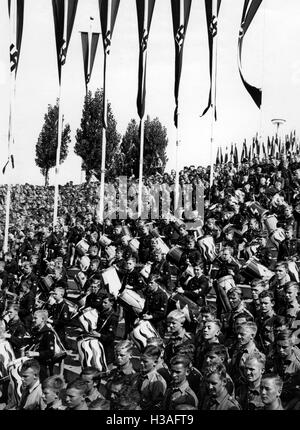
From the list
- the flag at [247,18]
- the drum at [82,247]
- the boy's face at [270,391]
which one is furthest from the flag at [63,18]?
the boy's face at [270,391]

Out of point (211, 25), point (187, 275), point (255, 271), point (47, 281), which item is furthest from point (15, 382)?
point (211, 25)

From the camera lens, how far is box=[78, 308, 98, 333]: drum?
9039mm

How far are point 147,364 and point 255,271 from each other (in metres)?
4.68

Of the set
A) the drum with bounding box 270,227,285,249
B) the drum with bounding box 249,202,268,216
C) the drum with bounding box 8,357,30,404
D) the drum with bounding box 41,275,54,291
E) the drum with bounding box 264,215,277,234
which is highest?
the drum with bounding box 249,202,268,216

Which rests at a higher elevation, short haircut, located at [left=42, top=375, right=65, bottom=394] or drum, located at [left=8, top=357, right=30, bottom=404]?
short haircut, located at [left=42, top=375, right=65, bottom=394]

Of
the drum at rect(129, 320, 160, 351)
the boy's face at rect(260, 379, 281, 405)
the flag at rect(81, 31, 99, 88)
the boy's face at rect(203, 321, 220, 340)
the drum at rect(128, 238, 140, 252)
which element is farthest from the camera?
the flag at rect(81, 31, 99, 88)

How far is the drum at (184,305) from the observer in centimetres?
918

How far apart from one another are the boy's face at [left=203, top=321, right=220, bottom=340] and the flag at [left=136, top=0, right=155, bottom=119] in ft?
40.8

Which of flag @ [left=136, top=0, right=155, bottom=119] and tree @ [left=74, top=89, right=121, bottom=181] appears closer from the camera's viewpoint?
flag @ [left=136, top=0, right=155, bottom=119]

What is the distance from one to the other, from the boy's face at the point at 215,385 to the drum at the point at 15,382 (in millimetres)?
2227

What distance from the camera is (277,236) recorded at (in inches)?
519

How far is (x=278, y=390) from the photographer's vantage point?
5703 mm

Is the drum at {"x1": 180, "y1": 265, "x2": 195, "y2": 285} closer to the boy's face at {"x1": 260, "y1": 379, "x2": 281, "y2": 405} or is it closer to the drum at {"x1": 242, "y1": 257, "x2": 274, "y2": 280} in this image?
the drum at {"x1": 242, "y1": 257, "x2": 274, "y2": 280}

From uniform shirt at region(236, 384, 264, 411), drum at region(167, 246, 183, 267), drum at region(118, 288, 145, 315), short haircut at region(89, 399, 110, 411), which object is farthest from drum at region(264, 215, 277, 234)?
short haircut at region(89, 399, 110, 411)
